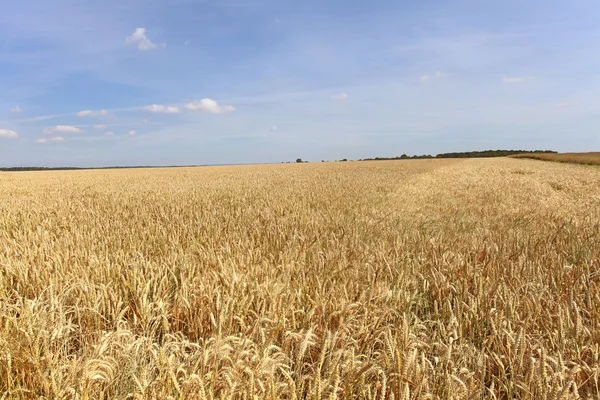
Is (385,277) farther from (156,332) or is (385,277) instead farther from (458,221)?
→ (458,221)

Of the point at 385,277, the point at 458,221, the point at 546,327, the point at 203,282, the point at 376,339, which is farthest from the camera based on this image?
the point at 458,221

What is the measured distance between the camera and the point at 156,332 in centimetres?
221

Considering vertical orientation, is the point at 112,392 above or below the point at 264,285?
below

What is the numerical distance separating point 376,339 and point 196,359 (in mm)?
873

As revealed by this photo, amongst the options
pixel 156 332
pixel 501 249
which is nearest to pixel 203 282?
pixel 156 332

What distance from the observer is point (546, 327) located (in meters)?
2.02

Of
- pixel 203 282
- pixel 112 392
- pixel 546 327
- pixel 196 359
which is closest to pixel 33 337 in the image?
pixel 112 392

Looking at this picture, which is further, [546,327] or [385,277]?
[385,277]

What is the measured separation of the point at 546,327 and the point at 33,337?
268cm

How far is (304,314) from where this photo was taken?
2139mm

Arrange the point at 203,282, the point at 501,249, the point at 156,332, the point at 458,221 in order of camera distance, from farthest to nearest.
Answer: the point at 458,221 < the point at 501,249 < the point at 203,282 < the point at 156,332

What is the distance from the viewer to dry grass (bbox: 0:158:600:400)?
145cm

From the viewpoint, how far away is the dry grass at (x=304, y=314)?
56.9 inches

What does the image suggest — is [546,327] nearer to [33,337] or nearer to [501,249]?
[501,249]
